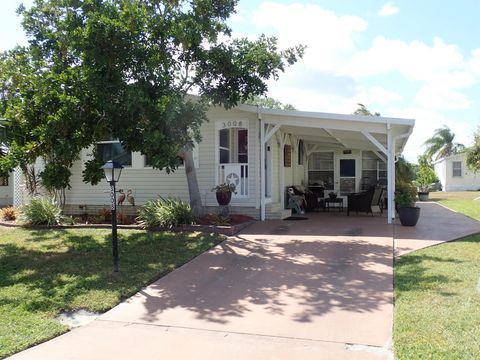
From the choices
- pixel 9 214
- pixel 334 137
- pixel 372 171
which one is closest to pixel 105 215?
pixel 9 214

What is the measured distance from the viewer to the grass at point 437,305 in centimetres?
403

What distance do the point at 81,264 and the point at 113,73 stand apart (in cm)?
370

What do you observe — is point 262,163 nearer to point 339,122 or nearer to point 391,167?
point 339,122

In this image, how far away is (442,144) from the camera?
144 feet


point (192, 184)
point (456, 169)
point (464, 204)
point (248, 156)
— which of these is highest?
point (456, 169)

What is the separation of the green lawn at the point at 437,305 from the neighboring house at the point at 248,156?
453 cm

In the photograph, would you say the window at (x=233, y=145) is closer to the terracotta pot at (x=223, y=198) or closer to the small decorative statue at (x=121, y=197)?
the terracotta pot at (x=223, y=198)

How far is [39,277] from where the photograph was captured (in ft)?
23.0

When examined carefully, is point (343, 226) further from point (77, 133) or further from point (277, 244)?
point (77, 133)

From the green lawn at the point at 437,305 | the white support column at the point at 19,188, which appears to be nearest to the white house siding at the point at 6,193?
the white support column at the point at 19,188

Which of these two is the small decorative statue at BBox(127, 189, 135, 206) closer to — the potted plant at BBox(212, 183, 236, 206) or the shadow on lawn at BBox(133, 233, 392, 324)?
the potted plant at BBox(212, 183, 236, 206)

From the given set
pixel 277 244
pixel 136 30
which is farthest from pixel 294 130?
pixel 136 30

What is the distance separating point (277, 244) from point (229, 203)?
347cm

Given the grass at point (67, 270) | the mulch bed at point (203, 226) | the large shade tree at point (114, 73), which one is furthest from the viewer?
the mulch bed at point (203, 226)
